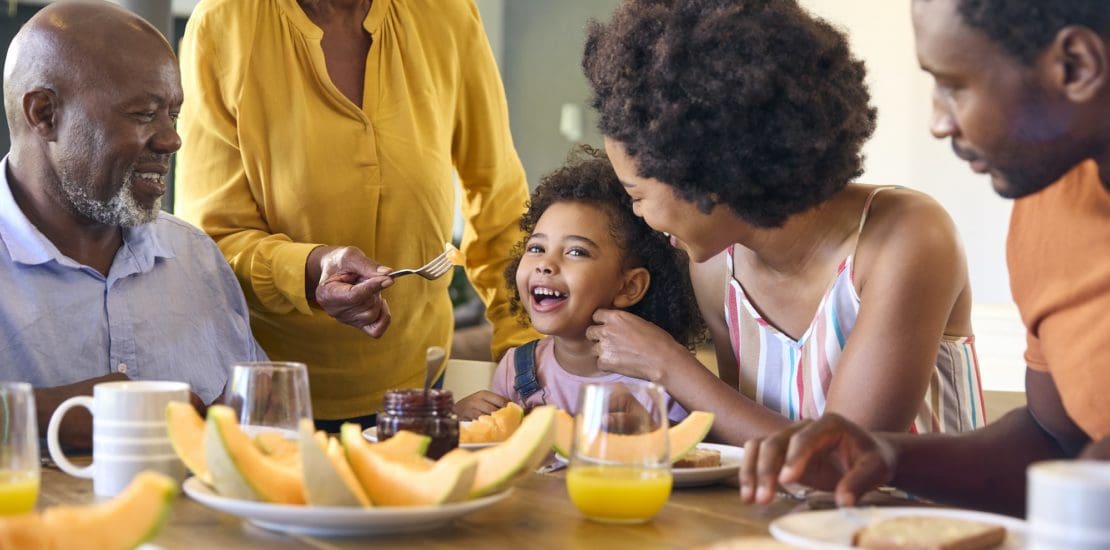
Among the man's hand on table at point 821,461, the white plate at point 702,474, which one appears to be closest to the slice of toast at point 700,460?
the white plate at point 702,474

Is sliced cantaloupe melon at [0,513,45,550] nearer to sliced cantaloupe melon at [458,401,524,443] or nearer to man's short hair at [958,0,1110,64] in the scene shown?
sliced cantaloupe melon at [458,401,524,443]

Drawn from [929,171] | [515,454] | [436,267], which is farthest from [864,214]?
[929,171]

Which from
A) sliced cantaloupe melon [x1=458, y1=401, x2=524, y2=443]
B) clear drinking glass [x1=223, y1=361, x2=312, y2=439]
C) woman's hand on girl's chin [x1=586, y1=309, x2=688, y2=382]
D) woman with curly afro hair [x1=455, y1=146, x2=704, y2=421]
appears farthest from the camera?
woman with curly afro hair [x1=455, y1=146, x2=704, y2=421]

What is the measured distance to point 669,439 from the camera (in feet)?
4.99

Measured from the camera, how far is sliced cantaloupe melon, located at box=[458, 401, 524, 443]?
6.34 ft

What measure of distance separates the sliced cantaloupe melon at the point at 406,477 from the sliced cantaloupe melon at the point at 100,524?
0.95 feet

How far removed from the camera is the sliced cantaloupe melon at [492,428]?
1932 millimetres

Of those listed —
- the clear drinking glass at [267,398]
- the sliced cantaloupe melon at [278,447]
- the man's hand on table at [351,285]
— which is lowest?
the sliced cantaloupe melon at [278,447]

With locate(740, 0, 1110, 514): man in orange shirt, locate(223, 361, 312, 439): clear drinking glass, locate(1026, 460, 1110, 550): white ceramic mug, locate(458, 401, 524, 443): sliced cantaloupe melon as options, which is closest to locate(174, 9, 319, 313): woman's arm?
locate(458, 401, 524, 443): sliced cantaloupe melon

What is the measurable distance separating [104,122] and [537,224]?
38.2 inches

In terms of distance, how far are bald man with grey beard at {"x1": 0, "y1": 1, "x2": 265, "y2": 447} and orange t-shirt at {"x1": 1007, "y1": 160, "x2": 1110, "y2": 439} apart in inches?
65.7

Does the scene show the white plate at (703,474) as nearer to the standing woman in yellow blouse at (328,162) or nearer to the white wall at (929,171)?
the standing woman in yellow blouse at (328,162)

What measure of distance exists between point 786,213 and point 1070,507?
1.32 m

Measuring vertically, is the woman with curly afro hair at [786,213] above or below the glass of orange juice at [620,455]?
above
